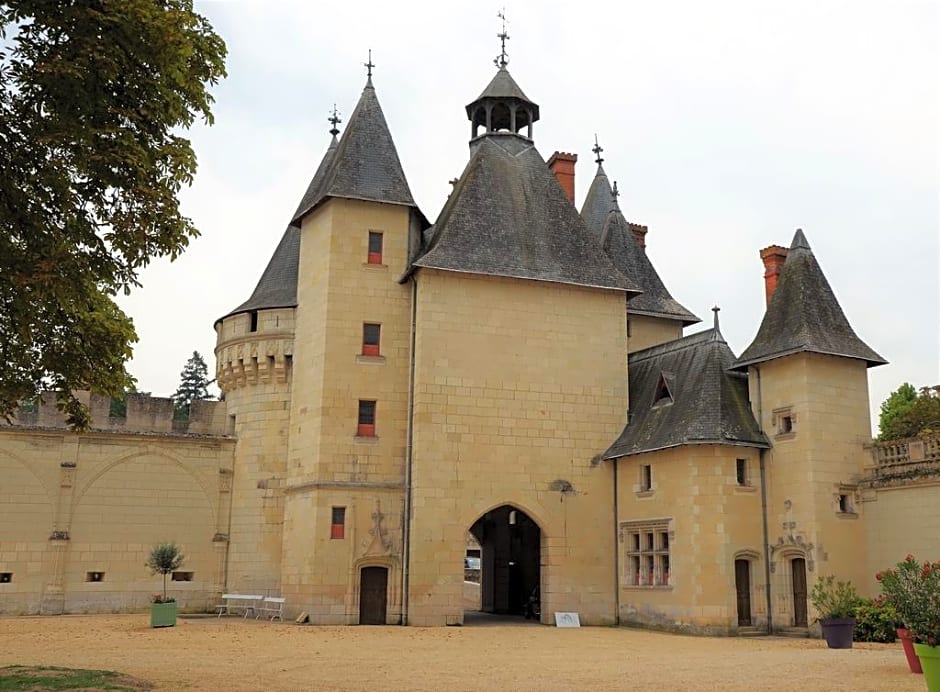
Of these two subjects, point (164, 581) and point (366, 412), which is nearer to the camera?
point (366, 412)

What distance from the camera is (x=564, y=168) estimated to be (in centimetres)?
2928

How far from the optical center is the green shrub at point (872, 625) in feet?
55.7

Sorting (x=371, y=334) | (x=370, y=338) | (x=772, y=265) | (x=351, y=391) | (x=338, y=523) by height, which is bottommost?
(x=338, y=523)

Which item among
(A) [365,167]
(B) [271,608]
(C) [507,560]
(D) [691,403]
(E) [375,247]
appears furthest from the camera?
(C) [507,560]

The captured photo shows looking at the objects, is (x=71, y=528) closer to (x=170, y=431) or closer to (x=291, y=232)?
(x=170, y=431)

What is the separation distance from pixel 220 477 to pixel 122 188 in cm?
1627

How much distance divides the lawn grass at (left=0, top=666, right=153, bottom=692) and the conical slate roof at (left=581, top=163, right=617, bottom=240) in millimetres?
22741

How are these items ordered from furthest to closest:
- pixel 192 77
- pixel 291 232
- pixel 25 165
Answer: pixel 291 232 → pixel 192 77 → pixel 25 165

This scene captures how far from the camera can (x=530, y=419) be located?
23219 mm

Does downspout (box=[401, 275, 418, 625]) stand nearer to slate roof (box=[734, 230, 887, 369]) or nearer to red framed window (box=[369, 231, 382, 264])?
red framed window (box=[369, 231, 382, 264])

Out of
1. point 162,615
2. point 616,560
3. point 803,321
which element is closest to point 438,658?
point 162,615

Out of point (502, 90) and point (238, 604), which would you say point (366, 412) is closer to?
point (238, 604)

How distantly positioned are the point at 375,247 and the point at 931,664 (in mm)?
16712

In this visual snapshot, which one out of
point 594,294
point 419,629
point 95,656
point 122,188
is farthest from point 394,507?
point 122,188
